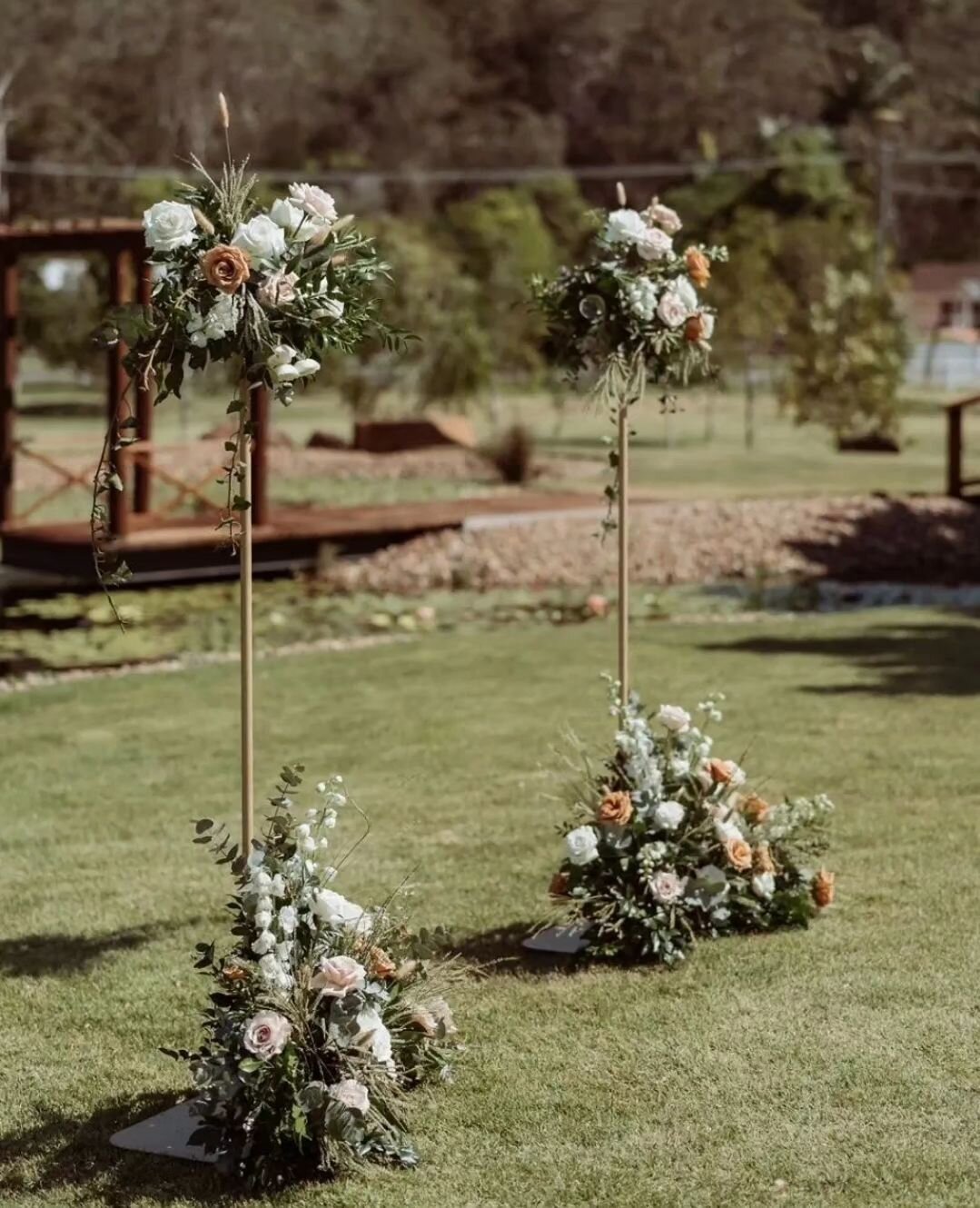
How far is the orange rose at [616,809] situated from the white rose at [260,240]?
1944 millimetres

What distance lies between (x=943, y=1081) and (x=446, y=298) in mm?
28397

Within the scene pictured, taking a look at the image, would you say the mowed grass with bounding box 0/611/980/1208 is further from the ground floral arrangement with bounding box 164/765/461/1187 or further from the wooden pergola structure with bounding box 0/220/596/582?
the wooden pergola structure with bounding box 0/220/596/582

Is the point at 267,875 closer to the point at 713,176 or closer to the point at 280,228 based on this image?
the point at 280,228

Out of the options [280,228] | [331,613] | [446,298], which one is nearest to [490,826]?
[280,228]

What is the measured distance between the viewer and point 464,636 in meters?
13.4

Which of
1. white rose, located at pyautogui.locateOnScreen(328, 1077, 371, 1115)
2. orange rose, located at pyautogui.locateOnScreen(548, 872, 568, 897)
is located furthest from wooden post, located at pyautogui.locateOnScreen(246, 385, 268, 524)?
white rose, located at pyautogui.locateOnScreen(328, 1077, 371, 1115)

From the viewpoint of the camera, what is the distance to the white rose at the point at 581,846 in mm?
5867

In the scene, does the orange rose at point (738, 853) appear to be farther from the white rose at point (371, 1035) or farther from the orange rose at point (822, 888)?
the white rose at point (371, 1035)

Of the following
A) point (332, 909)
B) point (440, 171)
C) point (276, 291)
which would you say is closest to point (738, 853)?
point (332, 909)

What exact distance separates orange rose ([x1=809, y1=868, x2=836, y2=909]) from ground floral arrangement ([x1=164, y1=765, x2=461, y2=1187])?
6.07 feet

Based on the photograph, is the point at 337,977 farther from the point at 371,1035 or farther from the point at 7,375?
the point at 7,375

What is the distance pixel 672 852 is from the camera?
604 centimetres

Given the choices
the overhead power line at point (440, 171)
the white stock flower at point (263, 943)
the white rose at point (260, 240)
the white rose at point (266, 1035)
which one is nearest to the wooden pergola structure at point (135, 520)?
the white rose at point (260, 240)

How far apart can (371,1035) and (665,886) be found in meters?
1.51
